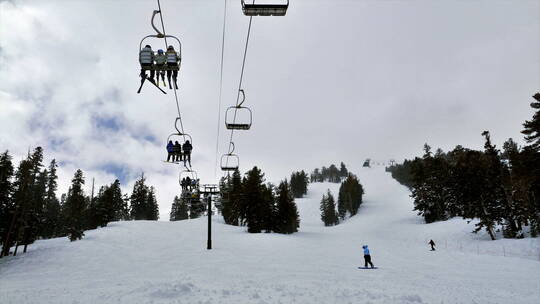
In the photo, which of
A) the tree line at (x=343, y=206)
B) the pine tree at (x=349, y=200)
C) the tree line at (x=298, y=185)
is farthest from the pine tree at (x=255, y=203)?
the tree line at (x=298, y=185)

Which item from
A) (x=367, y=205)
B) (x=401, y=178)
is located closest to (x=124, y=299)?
(x=367, y=205)

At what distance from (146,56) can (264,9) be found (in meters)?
5.47

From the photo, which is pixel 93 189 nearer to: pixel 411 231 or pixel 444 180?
pixel 411 231

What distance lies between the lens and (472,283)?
16.7 m

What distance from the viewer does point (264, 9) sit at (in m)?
7.01

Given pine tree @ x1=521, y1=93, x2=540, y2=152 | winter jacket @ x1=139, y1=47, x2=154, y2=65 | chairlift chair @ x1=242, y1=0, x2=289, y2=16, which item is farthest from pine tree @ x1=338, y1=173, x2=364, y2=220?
chairlift chair @ x1=242, y1=0, x2=289, y2=16

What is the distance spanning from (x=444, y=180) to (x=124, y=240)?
55.7 m

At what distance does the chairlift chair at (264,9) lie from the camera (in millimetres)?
6883

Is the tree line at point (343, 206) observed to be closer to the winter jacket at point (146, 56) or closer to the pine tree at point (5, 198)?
the pine tree at point (5, 198)

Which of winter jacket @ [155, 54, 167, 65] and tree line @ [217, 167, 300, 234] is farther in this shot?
tree line @ [217, 167, 300, 234]

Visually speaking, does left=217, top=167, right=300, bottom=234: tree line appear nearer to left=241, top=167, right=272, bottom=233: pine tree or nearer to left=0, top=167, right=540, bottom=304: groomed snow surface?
left=241, top=167, right=272, bottom=233: pine tree

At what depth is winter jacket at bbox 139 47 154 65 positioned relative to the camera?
10398 mm

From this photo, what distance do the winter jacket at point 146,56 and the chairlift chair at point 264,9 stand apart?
5172 millimetres

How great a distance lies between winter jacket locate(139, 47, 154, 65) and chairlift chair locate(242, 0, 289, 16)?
5.17m
